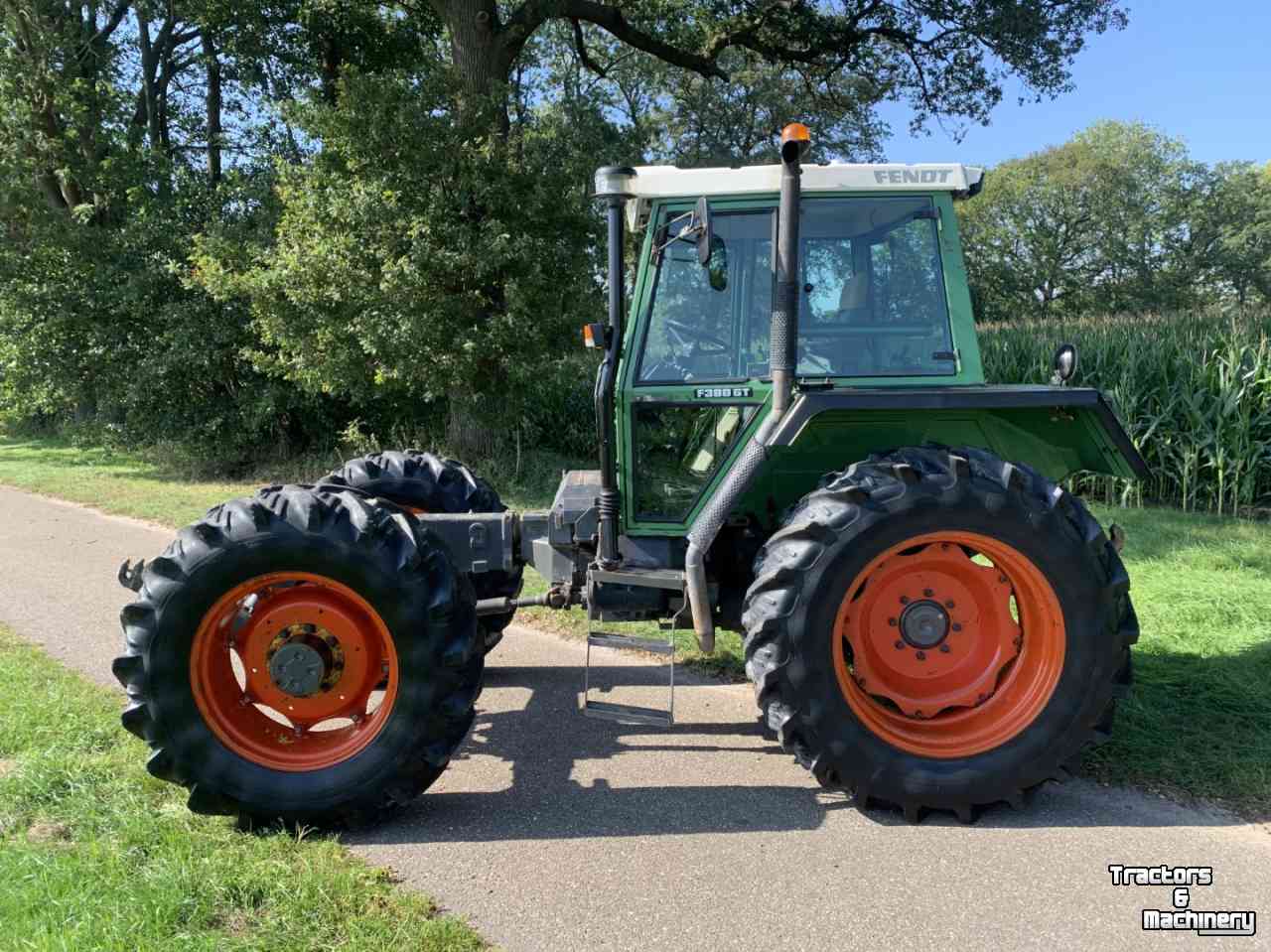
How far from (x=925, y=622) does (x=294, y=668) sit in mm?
2354

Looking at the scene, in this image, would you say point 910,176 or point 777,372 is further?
point 910,176

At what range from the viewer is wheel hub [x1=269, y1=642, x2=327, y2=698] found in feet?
9.89

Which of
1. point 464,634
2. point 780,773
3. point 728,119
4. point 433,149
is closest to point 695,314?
point 464,634

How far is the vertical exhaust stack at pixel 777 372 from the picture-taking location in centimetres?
297

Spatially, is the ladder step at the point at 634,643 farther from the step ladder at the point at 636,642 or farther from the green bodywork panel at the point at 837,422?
the green bodywork panel at the point at 837,422

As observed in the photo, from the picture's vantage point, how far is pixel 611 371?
11.3 ft

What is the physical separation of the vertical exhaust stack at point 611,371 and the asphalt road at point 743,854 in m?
0.93

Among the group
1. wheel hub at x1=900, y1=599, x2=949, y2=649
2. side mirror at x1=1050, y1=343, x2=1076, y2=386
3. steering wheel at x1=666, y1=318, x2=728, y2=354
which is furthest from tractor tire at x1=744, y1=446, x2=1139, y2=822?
steering wheel at x1=666, y1=318, x2=728, y2=354

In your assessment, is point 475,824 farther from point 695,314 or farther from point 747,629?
point 695,314

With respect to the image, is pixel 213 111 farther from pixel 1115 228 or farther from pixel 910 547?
pixel 1115 228

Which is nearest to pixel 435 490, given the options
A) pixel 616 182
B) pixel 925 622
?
pixel 616 182

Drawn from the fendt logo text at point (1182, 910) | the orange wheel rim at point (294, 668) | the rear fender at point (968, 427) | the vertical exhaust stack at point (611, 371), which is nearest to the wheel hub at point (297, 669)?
the orange wheel rim at point (294, 668)

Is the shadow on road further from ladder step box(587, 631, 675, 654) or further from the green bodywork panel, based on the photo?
the green bodywork panel

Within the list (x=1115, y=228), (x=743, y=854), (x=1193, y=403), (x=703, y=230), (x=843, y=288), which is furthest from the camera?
(x=1115, y=228)
